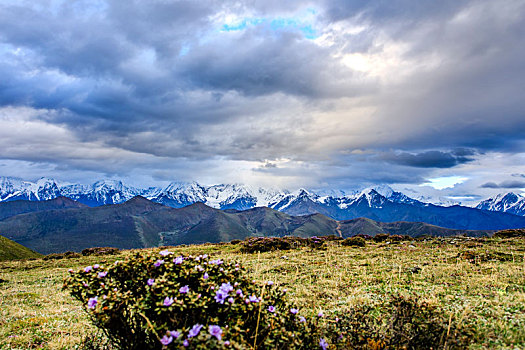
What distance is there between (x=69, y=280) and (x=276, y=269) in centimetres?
987

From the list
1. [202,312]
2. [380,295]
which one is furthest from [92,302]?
[380,295]

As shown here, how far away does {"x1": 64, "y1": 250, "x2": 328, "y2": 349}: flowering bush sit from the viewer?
12.3 ft

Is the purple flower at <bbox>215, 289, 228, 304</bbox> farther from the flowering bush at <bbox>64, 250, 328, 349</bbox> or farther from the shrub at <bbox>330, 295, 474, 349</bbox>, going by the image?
the shrub at <bbox>330, 295, 474, 349</bbox>

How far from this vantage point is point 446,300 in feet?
23.5

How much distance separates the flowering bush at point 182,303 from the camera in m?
3.74

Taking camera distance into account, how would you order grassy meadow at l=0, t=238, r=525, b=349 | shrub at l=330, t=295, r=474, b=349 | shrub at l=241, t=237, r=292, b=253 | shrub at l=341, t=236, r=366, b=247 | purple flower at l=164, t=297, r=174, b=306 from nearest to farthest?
purple flower at l=164, t=297, r=174, b=306
shrub at l=330, t=295, r=474, b=349
grassy meadow at l=0, t=238, r=525, b=349
shrub at l=241, t=237, r=292, b=253
shrub at l=341, t=236, r=366, b=247

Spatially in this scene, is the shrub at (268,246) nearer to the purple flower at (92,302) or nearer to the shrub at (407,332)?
the shrub at (407,332)

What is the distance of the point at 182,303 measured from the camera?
3.52m

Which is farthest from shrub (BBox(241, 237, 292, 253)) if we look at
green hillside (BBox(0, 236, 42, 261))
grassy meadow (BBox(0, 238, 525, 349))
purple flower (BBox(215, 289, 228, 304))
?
green hillside (BBox(0, 236, 42, 261))

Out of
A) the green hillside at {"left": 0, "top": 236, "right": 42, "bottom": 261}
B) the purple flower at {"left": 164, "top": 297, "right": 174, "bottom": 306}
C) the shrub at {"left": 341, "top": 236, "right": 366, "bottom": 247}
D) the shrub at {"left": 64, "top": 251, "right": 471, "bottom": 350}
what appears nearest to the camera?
the purple flower at {"left": 164, "top": 297, "right": 174, "bottom": 306}

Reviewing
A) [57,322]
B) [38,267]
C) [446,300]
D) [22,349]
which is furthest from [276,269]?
[38,267]

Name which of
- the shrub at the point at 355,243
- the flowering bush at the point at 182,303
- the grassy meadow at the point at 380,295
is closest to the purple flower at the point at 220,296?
the flowering bush at the point at 182,303

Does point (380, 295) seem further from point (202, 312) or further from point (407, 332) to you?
point (202, 312)

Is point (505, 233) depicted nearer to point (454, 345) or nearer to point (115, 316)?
point (454, 345)
